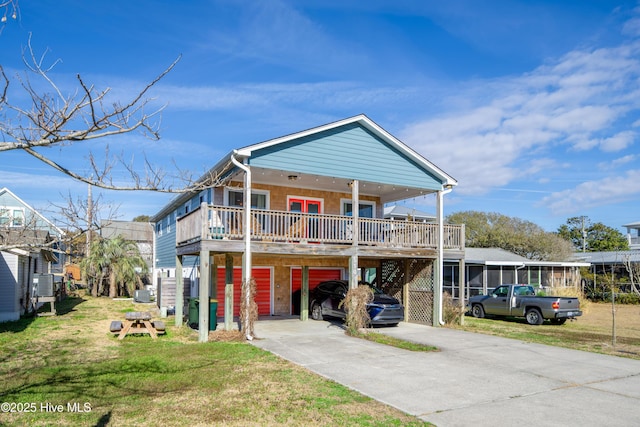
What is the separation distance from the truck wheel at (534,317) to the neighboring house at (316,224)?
4107 mm

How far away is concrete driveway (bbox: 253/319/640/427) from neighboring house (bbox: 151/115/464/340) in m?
2.96

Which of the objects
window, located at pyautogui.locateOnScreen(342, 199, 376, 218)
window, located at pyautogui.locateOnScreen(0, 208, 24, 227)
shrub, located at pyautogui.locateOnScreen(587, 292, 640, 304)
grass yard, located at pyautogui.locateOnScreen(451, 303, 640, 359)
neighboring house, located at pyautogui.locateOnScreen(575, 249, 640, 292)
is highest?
window, located at pyautogui.locateOnScreen(342, 199, 376, 218)

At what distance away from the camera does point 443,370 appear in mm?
10195

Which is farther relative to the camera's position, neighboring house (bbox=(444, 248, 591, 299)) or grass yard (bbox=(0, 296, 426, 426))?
neighboring house (bbox=(444, 248, 591, 299))

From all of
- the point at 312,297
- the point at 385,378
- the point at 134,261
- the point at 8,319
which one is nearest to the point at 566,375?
the point at 385,378

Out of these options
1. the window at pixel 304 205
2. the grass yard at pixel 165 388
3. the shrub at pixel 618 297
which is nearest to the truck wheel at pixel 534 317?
the window at pixel 304 205

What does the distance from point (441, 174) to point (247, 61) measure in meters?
8.47

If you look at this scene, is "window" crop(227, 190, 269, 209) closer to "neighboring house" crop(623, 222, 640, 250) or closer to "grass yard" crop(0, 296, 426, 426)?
"grass yard" crop(0, 296, 426, 426)

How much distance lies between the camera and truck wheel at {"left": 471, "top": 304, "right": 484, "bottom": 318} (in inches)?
868

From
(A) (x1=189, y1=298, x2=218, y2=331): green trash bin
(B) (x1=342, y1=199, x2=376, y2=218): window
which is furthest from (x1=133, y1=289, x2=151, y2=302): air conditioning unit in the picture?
(B) (x1=342, y1=199, x2=376, y2=218): window

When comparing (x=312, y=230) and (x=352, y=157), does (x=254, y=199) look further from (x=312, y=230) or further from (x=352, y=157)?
(x=352, y=157)

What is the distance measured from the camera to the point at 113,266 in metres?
30.5

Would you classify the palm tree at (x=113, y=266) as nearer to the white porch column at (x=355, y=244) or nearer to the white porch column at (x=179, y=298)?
the white porch column at (x=179, y=298)

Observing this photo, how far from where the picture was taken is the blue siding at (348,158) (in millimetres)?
16000
